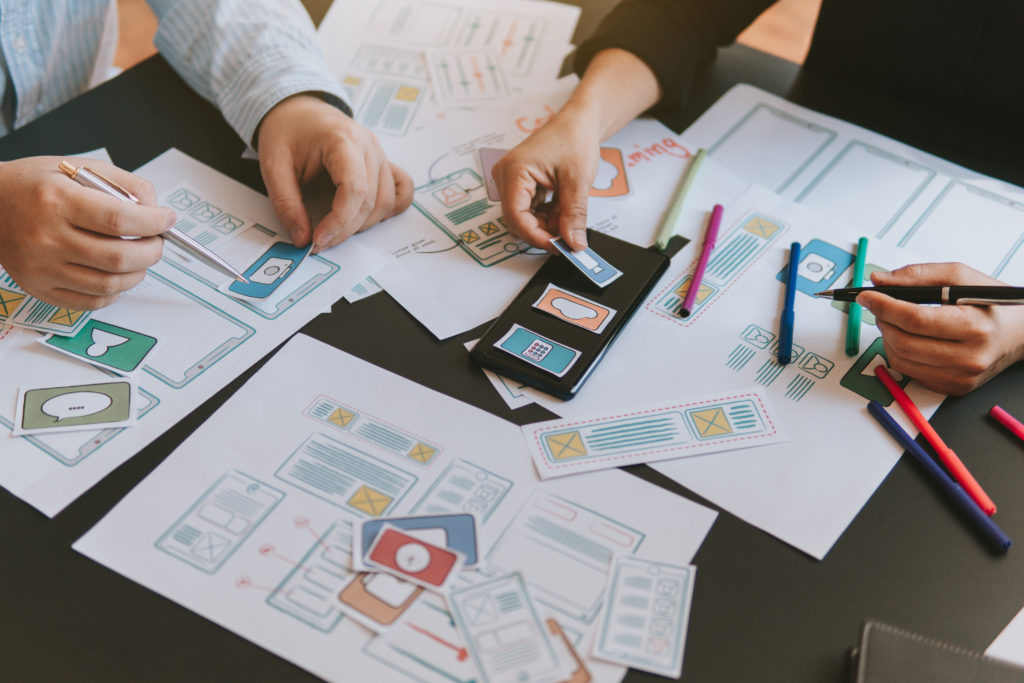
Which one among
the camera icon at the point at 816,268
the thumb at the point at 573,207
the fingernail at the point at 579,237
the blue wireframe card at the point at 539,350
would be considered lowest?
the blue wireframe card at the point at 539,350

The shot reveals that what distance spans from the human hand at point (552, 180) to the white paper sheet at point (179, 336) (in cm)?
17

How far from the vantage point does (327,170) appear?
916mm

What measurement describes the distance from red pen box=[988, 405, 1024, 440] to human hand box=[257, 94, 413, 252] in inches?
25.6

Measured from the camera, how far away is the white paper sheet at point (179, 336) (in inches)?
26.4

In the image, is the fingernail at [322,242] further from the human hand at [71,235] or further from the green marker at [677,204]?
the green marker at [677,204]

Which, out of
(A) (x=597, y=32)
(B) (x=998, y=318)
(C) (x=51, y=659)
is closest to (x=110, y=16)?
(A) (x=597, y=32)

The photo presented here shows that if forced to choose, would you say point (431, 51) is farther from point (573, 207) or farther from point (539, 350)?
point (539, 350)

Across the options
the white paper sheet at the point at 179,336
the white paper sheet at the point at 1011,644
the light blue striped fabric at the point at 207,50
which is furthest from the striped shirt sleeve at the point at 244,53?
the white paper sheet at the point at 1011,644

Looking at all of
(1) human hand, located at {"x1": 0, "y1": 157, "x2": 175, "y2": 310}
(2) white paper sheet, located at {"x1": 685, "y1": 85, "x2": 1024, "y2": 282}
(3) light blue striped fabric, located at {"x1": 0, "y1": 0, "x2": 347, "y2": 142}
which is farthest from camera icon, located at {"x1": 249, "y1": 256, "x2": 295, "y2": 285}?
(2) white paper sheet, located at {"x1": 685, "y1": 85, "x2": 1024, "y2": 282}

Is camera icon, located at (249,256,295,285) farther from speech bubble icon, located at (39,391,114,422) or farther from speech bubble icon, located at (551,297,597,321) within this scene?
speech bubble icon, located at (551,297,597,321)

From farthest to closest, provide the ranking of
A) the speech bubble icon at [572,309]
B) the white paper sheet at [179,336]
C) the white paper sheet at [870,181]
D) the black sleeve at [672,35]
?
the black sleeve at [672,35], the white paper sheet at [870,181], the speech bubble icon at [572,309], the white paper sheet at [179,336]

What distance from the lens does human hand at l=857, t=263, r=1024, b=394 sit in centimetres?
71

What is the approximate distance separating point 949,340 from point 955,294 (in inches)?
1.8

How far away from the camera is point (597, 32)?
1.07 m
